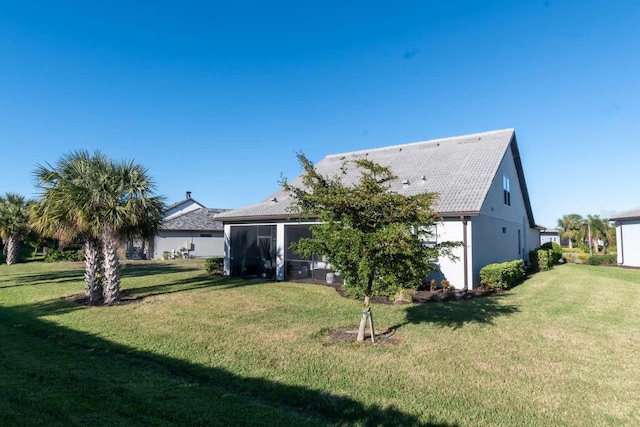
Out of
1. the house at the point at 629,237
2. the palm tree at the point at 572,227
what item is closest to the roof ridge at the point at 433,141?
the house at the point at 629,237

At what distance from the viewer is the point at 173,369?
20.0 feet

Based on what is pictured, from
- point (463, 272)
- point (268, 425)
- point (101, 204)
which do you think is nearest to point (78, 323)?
point (101, 204)

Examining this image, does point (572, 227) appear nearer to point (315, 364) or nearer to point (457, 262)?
point (457, 262)

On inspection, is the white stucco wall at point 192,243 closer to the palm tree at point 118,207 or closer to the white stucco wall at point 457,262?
the palm tree at point 118,207

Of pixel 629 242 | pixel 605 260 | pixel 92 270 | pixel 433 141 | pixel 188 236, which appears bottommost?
pixel 605 260

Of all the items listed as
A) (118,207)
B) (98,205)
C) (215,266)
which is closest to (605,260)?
(215,266)

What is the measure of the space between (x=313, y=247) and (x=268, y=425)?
12.7ft

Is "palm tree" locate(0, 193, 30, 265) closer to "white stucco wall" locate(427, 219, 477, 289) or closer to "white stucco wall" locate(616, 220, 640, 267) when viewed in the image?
"white stucco wall" locate(427, 219, 477, 289)

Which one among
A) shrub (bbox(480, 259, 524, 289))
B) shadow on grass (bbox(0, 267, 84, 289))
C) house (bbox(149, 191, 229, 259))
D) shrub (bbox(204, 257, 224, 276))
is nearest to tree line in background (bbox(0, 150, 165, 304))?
shadow on grass (bbox(0, 267, 84, 289))

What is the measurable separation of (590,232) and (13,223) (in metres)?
52.2

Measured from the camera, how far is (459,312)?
10367 millimetres

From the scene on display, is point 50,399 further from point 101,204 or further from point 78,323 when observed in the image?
point 101,204

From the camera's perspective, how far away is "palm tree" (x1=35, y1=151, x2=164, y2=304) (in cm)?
1167

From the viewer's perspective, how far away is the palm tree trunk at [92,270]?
1234 cm
